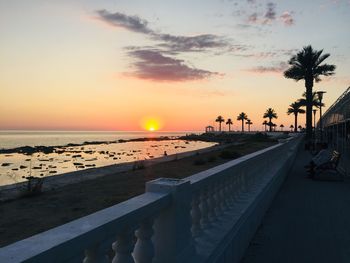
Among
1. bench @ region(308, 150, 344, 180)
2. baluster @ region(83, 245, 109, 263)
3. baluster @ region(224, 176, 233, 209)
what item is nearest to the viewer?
baluster @ region(83, 245, 109, 263)

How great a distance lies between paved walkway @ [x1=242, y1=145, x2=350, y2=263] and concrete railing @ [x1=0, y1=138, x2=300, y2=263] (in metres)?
0.37

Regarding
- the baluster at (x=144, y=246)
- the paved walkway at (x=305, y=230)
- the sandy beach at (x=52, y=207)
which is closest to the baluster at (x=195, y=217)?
the paved walkway at (x=305, y=230)

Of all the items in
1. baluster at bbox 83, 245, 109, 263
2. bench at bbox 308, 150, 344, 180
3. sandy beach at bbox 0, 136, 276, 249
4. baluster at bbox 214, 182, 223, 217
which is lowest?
sandy beach at bbox 0, 136, 276, 249

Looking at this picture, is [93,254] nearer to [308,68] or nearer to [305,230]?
[305,230]

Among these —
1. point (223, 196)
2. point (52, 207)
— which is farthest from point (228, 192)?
point (52, 207)

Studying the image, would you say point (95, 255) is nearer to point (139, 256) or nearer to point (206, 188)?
point (139, 256)

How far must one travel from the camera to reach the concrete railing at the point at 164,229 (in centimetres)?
199

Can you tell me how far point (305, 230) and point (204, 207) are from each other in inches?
122

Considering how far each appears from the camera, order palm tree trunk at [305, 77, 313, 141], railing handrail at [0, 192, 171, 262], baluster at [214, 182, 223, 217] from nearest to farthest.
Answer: railing handrail at [0, 192, 171, 262], baluster at [214, 182, 223, 217], palm tree trunk at [305, 77, 313, 141]

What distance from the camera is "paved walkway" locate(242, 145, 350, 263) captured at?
5660mm

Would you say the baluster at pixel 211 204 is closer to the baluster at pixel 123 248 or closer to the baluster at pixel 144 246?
the baluster at pixel 144 246

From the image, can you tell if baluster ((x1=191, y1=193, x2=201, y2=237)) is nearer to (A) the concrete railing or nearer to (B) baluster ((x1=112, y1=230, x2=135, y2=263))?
(A) the concrete railing

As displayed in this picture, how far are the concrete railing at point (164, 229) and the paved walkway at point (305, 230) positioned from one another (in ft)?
1.20

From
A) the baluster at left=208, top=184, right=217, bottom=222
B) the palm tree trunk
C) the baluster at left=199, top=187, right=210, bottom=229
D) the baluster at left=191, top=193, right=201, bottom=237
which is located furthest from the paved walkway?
the palm tree trunk
